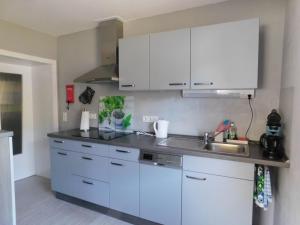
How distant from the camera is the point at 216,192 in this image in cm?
171

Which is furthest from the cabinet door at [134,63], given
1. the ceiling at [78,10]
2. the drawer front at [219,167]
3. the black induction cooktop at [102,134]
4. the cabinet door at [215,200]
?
the cabinet door at [215,200]

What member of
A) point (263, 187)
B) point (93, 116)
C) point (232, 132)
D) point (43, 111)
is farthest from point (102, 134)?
point (263, 187)

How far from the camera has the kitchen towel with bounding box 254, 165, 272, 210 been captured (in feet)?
5.17

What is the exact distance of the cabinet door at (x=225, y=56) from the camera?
1.78 metres

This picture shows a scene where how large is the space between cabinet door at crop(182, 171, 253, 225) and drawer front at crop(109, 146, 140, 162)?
521mm

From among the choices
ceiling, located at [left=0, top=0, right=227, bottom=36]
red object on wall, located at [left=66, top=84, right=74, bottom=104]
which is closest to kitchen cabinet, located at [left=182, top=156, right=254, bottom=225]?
ceiling, located at [left=0, top=0, right=227, bottom=36]

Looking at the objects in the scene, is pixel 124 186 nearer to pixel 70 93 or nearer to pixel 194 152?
pixel 194 152

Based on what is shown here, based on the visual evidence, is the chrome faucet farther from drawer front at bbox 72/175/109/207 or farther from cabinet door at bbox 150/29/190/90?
drawer front at bbox 72/175/109/207

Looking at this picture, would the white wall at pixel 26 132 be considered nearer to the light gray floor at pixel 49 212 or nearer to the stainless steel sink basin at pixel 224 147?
the light gray floor at pixel 49 212

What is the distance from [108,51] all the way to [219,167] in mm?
1934

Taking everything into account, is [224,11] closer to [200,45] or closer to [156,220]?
[200,45]

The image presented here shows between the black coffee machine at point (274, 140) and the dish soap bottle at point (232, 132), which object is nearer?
the black coffee machine at point (274, 140)

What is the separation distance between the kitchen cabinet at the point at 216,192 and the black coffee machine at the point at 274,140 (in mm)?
184

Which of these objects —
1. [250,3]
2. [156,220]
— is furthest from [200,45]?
[156,220]
